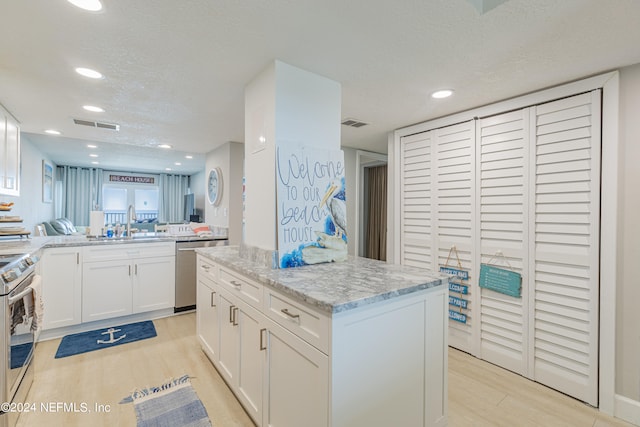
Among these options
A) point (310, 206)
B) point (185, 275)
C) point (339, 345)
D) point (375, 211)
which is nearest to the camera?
point (339, 345)

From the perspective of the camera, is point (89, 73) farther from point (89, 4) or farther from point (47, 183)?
point (47, 183)

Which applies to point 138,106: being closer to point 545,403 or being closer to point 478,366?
point 478,366

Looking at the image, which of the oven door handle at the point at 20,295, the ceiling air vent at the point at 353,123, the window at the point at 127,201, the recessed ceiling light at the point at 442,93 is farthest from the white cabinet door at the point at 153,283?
the window at the point at 127,201

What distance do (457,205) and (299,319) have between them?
2030 mm

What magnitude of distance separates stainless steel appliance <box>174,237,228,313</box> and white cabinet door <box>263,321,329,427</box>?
249 cm

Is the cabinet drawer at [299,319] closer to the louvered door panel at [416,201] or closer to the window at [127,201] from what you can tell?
the louvered door panel at [416,201]

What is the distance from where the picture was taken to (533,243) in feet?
7.08

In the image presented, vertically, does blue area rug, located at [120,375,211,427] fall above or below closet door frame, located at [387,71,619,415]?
below

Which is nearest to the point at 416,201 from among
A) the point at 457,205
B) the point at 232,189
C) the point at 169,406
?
the point at 457,205

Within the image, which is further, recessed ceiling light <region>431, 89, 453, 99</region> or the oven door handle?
recessed ceiling light <region>431, 89, 453, 99</region>

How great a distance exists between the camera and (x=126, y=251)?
321cm

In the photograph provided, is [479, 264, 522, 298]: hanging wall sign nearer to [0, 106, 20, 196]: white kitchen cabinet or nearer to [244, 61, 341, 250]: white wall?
[244, 61, 341, 250]: white wall

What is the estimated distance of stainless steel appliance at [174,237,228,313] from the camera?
3.51 m

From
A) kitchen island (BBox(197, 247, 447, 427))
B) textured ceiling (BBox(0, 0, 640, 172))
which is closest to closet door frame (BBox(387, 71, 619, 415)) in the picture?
Answer: textured ceiling (BBox(0, 0, 640, 172))
